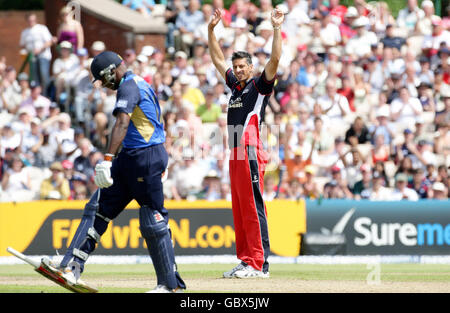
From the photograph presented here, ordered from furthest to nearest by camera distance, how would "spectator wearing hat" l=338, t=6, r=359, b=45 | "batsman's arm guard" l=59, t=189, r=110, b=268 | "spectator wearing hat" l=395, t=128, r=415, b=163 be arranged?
"spectator wearing hat" l=338, t=6, r=359, b=45 < "spectator wearing hat" l=395, t=128, r=415, b=163 < "batsman's arm guard" l=59, t=189, r=110, b=268

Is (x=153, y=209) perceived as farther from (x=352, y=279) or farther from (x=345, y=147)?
(x=345, y=147)

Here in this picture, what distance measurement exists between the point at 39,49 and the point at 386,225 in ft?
31.0

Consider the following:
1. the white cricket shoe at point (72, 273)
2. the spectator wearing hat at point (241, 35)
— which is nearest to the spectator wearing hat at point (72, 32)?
the spectator wearing hat at point (241, 35)

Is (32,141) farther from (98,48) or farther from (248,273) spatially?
(248,273)

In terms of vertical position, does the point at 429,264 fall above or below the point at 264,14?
below

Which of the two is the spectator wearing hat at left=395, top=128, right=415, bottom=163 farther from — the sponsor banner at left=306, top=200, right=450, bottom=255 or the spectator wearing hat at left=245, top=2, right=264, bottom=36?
the spectator wearing hat at left=245, top=2, right=264, bottom=36

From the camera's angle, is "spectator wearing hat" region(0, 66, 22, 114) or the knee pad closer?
the knee pad

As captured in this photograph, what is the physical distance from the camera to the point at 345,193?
57.4 ft

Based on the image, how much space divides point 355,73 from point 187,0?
476 centimetres

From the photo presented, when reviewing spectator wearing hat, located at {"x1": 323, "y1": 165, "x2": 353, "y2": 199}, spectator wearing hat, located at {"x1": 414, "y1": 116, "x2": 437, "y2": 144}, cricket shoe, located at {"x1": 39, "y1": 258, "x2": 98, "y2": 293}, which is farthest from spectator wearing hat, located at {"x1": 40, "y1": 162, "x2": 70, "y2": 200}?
cricket shoe, located at {"x1": 39, "y1": 258, "x2": 98, "y2": 293}

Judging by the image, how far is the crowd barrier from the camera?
1581 cm

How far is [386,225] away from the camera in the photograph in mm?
16125

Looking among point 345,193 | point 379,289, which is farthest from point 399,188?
point 379,289

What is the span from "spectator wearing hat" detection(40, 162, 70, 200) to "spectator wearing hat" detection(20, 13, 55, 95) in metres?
3.84
